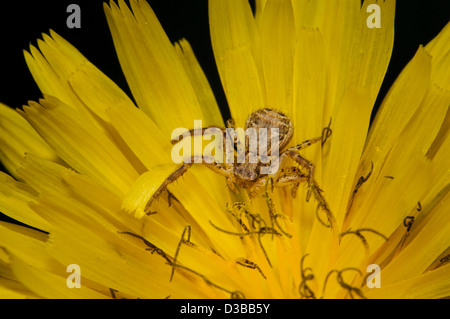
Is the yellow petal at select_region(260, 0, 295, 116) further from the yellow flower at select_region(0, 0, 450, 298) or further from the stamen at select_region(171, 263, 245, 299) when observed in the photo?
the stamen at select_region(171, 263, 245, 299)

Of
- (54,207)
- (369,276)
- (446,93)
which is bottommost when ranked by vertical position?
(369,276)

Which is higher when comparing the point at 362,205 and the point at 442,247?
the point at 362,205

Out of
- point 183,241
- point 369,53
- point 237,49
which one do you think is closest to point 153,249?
point 183,241

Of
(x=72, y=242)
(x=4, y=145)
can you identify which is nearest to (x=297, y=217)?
(x=72, y=242)

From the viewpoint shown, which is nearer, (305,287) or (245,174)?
(305,287)

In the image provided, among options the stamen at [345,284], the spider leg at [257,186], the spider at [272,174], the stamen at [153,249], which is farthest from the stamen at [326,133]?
the stamen at [153,249]

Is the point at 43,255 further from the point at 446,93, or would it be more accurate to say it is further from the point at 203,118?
the point at 446,93

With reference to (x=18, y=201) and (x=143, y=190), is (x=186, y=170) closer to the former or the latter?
(x=143, y=190)
